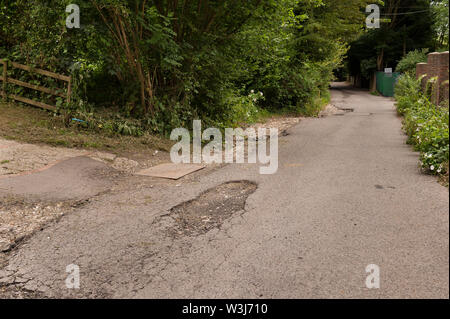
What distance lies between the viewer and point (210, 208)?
509cm

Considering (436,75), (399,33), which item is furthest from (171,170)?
(399,33)

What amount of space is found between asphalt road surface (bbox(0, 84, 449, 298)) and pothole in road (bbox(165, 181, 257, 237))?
5cm

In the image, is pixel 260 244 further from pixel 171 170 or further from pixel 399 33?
pixel 399 33

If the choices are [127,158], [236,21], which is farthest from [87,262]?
[236,21]

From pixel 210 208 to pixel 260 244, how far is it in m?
1.39

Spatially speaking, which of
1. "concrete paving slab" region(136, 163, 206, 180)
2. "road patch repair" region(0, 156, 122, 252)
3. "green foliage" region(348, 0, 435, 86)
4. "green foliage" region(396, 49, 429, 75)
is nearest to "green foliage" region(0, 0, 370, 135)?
"concrete paving slab" region(136, 163, 206, 180)

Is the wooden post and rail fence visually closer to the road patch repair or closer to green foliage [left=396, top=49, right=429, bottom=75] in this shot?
the road patch repair

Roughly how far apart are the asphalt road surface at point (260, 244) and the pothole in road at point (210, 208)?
0.16 ft

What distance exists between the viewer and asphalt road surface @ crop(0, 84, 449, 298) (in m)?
2.83

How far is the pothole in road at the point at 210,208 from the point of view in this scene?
4457 millimetres

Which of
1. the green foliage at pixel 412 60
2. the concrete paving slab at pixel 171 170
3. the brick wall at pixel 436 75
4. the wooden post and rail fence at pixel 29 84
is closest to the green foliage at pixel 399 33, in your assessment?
the green foliage at pixel 412 60

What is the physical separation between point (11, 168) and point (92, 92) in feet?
13.8

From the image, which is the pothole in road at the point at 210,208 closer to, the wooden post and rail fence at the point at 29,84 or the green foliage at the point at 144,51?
the green foliage at the point at 144,51
